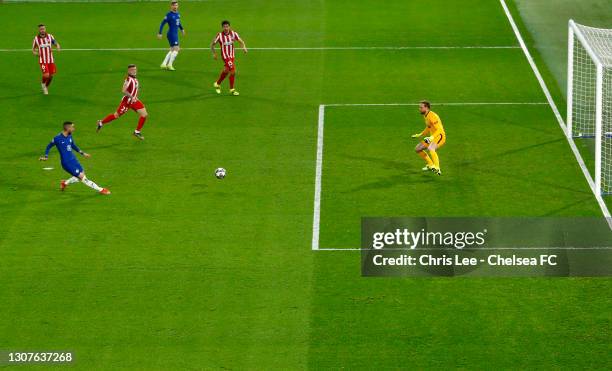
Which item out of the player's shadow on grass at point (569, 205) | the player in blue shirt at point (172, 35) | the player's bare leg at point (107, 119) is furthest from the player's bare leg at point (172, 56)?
the player's shadow on grass at point (569, 205)

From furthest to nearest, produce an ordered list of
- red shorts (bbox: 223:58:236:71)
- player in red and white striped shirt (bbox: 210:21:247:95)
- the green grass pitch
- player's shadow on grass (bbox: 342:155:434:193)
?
1. player in red and white striped shirt (bbox: 210:21:247:95)
2. red shorts (bbox: 223:58:236:71)
3. player's shadow on grass (bbox: 342:155:434:193)
4. the green grass pitch

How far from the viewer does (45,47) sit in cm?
3466

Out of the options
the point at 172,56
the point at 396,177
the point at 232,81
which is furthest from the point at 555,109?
the point at 172,56

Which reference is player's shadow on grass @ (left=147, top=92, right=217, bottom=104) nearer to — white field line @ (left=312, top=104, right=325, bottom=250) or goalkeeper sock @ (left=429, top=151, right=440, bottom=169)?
white field line @ (left=312, top=104, right=325, bottom=250)

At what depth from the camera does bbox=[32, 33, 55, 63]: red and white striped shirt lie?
34531 millimetres

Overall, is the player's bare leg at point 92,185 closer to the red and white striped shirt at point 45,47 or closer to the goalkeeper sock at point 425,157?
the goalkeeper sock at point 425,157

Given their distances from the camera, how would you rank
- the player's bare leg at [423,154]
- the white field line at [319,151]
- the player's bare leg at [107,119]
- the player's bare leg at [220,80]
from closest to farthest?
the white field line at [319,151] → the player's bare leg at [423,154] → the player's bare leg at [107,119] → the player's bare leg at [220,80]

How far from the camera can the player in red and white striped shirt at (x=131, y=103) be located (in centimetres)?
3042

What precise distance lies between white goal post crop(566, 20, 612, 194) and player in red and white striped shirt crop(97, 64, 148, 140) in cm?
1080

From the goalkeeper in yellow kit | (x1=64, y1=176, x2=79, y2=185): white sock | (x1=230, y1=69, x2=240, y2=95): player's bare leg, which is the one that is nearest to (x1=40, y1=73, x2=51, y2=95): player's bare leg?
(x1=230, y1=69, x2=240, y2=95): player's bare leg

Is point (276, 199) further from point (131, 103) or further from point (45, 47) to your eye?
point (45, 47)

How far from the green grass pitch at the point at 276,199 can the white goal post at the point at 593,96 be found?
0.60 meters

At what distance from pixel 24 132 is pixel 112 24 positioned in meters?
12.6

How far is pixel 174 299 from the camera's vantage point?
22.0 metres
